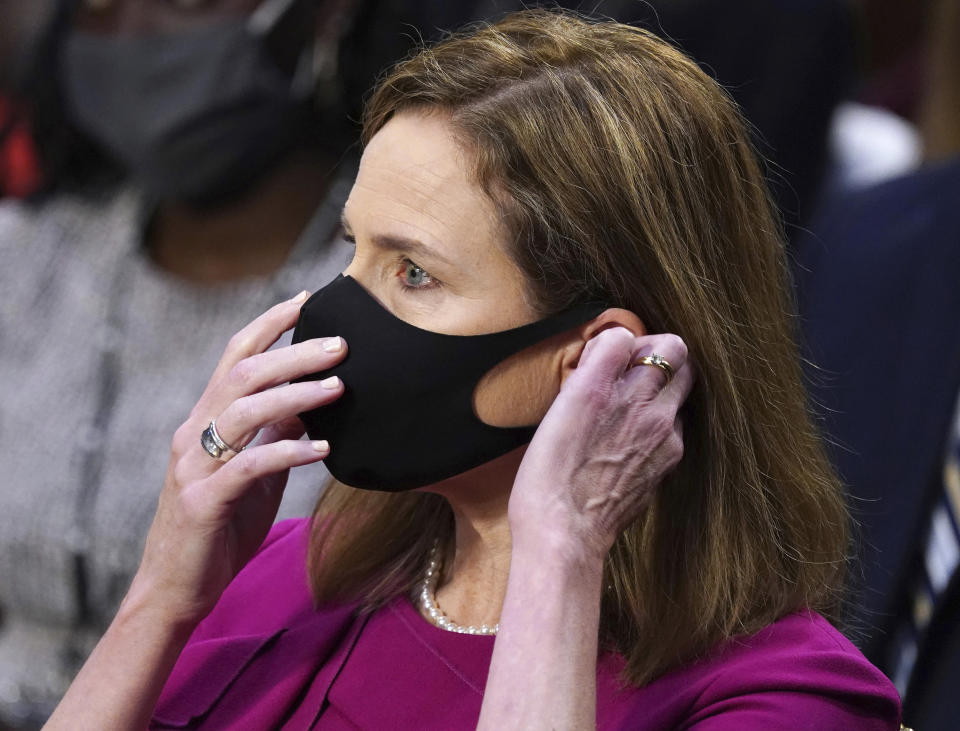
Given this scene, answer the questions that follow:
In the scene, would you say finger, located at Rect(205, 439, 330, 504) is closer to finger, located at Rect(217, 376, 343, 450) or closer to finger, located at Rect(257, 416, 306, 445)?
finger, located at Rect(217, 376, 343, 450)

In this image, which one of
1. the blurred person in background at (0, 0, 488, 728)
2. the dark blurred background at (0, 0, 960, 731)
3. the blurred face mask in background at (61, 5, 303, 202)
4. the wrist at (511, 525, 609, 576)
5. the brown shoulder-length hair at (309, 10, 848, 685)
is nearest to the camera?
the wrist at (511, 525, 609, 576)

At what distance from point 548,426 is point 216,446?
1.44 feet

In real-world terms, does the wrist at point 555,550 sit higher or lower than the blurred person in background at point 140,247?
higher

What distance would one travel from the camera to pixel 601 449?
1.62 m

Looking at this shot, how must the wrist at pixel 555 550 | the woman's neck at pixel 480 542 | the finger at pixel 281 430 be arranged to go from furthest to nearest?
the finger at pixel 281 430 → the woman's neck at pixel 480 542 → the wrist at pixel 555 550

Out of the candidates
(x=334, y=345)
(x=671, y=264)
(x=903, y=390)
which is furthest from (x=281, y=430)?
(x=903, y=390)

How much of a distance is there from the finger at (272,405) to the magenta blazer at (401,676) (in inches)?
13.0

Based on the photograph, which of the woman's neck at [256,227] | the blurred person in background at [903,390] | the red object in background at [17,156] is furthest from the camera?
the red object in background at [17,156]

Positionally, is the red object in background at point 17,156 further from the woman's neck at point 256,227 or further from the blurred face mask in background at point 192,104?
the woman's neck at point 256,227

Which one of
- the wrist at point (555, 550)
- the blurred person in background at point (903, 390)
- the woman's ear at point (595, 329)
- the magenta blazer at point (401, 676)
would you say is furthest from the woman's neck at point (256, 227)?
the wrist at point (555, 550)

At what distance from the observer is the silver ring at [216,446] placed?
5.73 ft

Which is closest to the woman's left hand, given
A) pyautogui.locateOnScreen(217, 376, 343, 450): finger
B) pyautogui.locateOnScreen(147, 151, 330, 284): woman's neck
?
pyautogui.locateOnScreen(217, 376, 343, 450): finger

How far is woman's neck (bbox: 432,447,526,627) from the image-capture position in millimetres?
1765

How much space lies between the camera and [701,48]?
143 inches
